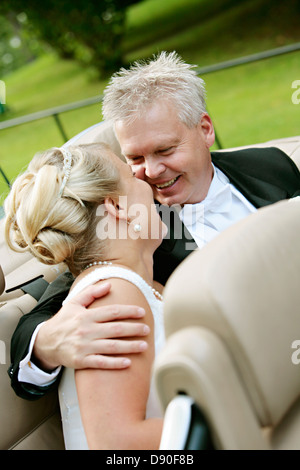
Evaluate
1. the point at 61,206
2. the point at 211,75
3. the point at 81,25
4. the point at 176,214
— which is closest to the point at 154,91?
the point at 176,214

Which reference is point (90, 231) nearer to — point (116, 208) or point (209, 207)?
point (116, 208)

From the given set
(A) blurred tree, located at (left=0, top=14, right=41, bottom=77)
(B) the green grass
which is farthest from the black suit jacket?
(A) blurred tree, located at (left=0, top=14, right=41, bottom=77)

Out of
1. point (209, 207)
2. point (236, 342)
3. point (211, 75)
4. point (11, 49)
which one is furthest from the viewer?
point (11, 49)

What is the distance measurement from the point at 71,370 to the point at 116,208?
0.45 meters

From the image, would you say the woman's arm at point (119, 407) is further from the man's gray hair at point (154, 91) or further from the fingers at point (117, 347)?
the man's gray hair at point (154, 91)

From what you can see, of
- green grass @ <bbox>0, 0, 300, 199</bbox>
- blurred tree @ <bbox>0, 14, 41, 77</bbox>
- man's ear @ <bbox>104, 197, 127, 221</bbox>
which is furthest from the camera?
blurred tree @ <bbox>0, 14, 41, 77</bbox>

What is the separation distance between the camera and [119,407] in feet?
3.76

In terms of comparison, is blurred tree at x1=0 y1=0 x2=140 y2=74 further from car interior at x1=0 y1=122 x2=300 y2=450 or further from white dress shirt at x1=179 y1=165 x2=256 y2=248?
car interior at x1=0 y1=122 x2=300 y2=450

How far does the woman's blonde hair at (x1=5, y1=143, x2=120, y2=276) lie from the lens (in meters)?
1.40

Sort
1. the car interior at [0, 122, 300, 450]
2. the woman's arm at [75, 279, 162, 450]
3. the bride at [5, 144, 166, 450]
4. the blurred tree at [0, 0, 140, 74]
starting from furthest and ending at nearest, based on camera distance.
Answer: the blurred tree at [0, 0, 140, 74], the bride at [5, 144, 166, 450], the woman's arm at [75, 279, 162, 450], the car interior at [0, 122, 300, 450]

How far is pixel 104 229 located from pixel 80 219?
0.08 meters

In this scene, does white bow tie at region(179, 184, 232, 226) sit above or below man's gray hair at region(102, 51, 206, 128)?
below

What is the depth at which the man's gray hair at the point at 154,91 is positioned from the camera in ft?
6.36
